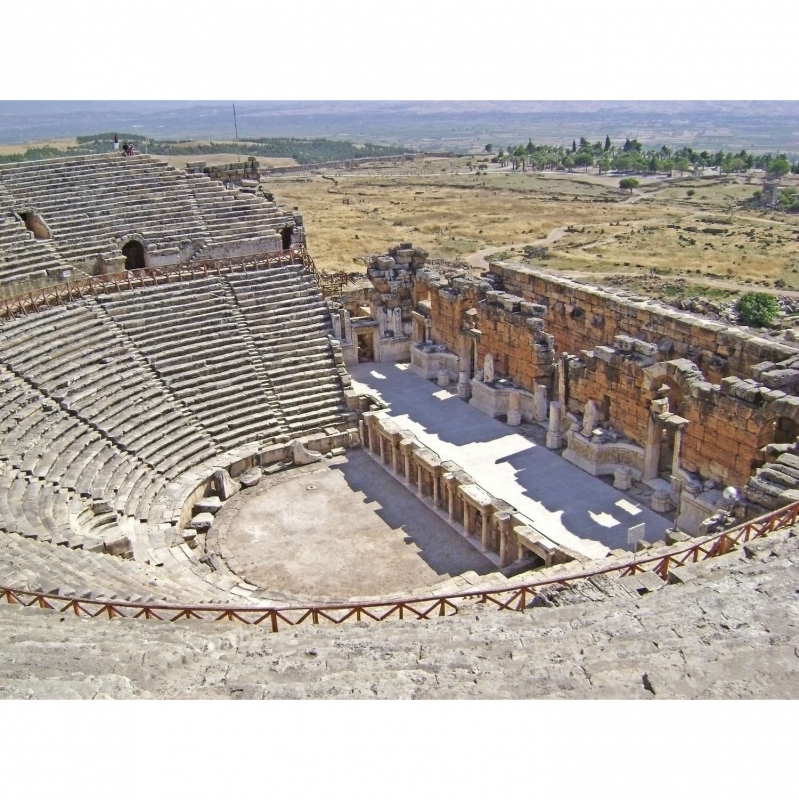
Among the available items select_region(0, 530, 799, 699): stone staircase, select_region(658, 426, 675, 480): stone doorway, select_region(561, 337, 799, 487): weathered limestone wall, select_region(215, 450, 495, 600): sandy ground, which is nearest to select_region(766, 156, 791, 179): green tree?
select_region(561, 337, 799, 487): weathered limestone wall

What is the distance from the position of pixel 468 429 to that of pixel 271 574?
25.7 feet

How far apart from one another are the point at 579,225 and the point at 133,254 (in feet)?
167

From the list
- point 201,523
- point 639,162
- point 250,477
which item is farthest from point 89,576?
point 639,162

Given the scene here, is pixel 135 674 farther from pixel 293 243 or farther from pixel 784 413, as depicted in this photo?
pixel 293 243

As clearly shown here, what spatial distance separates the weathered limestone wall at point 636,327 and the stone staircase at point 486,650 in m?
7.86

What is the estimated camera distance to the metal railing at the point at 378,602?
10461mm

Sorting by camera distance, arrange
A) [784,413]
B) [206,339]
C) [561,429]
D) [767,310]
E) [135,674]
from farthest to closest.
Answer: [767,310], [206,339], [561,429], [784,413], [135,674]

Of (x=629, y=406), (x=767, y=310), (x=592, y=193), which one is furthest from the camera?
(x=592, y=193)

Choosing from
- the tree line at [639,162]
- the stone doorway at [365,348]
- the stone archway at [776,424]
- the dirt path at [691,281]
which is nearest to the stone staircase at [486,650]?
the stone archway at [776,424]

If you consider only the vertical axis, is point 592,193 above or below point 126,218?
below

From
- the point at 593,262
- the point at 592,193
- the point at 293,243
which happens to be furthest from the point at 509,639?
the point at 592,193

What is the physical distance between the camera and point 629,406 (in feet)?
64.0

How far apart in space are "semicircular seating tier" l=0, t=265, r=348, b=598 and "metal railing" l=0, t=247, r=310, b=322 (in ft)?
1.12

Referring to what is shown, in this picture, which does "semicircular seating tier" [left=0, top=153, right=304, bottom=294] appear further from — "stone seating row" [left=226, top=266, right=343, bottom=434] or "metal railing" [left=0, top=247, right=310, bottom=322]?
"stone seating row" [left=226, top=266, right=343, bottom=434]
